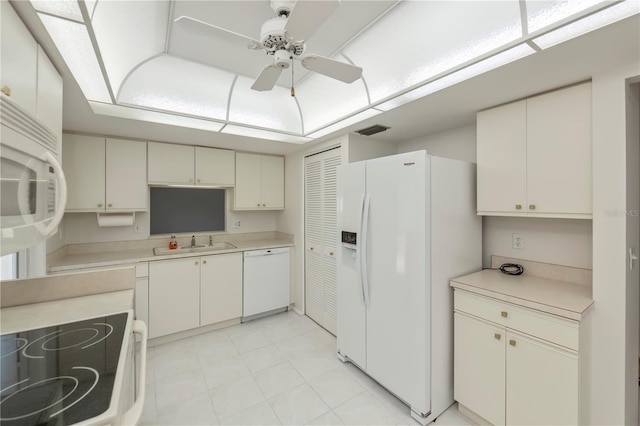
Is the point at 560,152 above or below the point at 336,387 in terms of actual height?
above

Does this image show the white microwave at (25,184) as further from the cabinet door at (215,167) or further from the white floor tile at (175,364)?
the cabinet door at (215,167)

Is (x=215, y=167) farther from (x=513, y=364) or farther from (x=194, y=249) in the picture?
(x=513, y=364)

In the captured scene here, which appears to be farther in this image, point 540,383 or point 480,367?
point 480,367

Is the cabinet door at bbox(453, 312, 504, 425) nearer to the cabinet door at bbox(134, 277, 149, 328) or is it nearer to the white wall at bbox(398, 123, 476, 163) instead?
the white wall at bbox(398, 123, 476, 163)

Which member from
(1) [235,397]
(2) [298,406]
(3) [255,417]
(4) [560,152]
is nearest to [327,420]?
(2) [298,406]

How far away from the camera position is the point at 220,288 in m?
3.22

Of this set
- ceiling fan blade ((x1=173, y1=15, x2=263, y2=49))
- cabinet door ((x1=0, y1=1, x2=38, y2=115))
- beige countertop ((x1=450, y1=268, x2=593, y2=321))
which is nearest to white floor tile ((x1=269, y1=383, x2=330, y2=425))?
beige countertop ((x1=450, y1=268, x2=593, y2=321))

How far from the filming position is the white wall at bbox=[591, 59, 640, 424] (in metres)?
1.46

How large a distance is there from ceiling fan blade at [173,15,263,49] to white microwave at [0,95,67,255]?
67 centimetres

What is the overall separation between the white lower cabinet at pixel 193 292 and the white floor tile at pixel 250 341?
1.12ft

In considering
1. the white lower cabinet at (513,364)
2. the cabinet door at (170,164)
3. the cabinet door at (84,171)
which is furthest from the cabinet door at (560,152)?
the cabinet door at (84,171)

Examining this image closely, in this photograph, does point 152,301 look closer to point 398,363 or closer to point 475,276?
point 398,363

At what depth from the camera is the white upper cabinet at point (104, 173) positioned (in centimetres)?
266

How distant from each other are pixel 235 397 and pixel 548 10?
10.3ft
